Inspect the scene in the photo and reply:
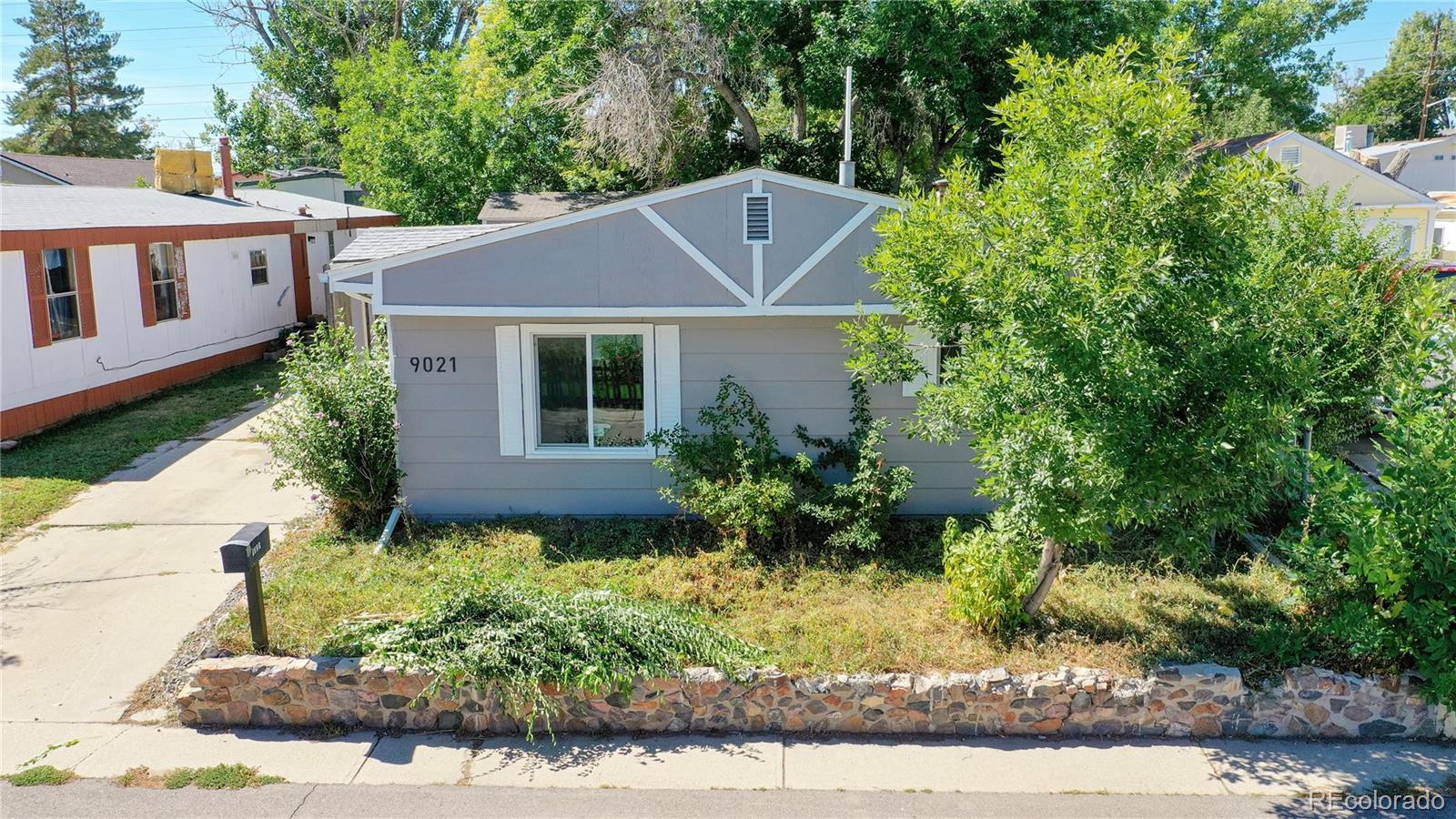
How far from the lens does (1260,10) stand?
101 feet

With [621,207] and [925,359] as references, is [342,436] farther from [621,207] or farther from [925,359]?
[925,359]

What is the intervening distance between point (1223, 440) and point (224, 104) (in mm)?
35510

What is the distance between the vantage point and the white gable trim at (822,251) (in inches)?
329

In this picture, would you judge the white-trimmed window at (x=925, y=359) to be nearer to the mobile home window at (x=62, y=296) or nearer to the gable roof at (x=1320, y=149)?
the mobile home window at (x=62, y=296)

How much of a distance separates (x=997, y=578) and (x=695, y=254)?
145 inches

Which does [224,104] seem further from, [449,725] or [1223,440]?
[1223,440]

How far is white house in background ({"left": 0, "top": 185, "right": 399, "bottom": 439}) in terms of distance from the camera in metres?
12.4

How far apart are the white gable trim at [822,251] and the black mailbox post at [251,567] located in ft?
14.3

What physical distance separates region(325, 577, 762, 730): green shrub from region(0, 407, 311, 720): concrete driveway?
5.55 feet

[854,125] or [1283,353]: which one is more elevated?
[854,125]

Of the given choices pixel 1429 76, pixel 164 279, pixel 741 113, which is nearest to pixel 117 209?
pixel 164 279

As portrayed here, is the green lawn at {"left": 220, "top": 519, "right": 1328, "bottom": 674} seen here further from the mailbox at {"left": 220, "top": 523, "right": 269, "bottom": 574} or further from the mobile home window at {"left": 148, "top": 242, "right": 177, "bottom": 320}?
the mobile home window at {"left": 148, "top": 242, "right": 177, "bottom": 320}

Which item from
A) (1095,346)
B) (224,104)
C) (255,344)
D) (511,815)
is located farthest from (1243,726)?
(224,104)

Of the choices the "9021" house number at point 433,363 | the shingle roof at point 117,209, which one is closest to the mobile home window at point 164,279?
the shingle roof at point 117,209
